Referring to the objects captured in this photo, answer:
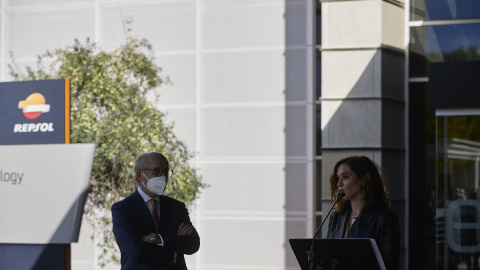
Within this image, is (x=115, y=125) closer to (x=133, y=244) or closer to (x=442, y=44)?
(x=442, y=44)

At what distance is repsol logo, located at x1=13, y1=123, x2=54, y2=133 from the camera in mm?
9164

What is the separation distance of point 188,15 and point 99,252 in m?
4.36

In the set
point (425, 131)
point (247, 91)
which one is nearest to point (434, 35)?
point (425, 131)

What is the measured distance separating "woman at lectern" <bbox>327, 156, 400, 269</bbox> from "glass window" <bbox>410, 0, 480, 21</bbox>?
6.29m

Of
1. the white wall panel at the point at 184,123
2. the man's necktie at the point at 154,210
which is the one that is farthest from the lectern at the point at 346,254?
the white wall panel at the point at 184,123

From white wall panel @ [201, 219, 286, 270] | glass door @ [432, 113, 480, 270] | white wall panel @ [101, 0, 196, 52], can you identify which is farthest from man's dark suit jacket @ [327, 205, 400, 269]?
white wall panel @ [101, 0, 196, 52]

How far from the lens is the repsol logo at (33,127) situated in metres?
9.16

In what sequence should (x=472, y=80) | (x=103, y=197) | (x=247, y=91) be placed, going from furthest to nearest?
(x=247, y=91), (x=103, y=197), (x=472, y=80)

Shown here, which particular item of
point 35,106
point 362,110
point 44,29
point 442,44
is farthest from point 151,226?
point 44,29

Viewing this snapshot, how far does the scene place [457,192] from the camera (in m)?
11.3

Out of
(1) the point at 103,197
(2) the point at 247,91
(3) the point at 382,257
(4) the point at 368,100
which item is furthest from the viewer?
(2) the point at 247,91

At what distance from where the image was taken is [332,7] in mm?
11852

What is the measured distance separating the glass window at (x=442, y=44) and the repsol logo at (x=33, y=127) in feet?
17.4

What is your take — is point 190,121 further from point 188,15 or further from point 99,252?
point 99,252
